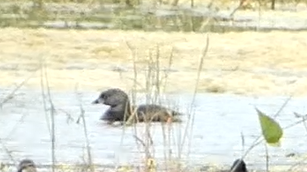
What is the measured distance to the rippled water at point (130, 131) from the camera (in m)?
8.25

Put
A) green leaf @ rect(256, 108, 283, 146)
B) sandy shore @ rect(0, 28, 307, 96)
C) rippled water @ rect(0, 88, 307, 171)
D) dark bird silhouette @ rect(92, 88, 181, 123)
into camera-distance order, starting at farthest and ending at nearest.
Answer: sandy shore @ rect(0, 28, 307, 96) < dark bird silhouette @ rect(92, 88, 181, 123) < rippled water @ rect(0, 88, 307, 171) < green leaf @ rect(256, 108, 283, 146)

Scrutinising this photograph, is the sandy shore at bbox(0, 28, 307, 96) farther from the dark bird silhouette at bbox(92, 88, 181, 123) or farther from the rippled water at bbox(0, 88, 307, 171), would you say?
the dark bird silhouette at bbox(92, 88, 181, 123)

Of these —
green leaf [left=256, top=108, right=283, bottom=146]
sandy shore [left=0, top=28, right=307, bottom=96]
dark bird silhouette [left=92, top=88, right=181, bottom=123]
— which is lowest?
sandy shore [left=0, top=28, right=307, bottom=96]

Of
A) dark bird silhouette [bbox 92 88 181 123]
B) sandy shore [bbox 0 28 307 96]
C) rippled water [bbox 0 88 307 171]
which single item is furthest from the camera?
sandy shore [bbox 0 28 307 96]

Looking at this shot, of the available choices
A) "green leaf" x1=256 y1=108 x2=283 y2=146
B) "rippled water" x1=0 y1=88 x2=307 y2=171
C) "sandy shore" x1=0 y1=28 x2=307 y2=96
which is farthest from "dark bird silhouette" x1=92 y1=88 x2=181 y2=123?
"green leaf" x1=256 y1=108 x2=283 y2=146

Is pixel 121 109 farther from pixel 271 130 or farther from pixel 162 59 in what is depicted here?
pixel 162 59

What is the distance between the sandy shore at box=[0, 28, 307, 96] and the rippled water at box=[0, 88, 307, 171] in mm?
791

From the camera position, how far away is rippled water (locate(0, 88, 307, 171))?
8250 mm

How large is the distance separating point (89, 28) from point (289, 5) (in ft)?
19.2

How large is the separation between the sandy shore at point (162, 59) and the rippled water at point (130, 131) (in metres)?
0.79

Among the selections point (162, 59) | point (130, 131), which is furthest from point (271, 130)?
point (162, 59)

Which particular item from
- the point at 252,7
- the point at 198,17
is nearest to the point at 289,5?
the point at 252,7

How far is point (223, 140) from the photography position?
9078 mm

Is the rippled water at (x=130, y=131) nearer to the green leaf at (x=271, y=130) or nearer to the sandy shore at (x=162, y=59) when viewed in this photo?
the sandy shore at (x=162, y=59)
